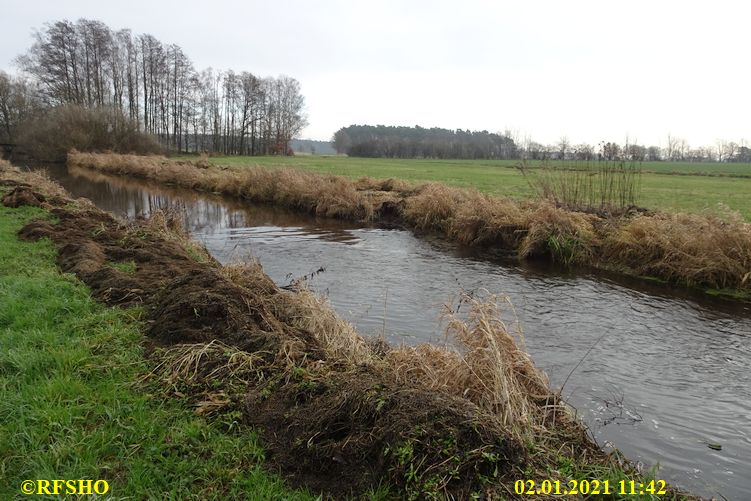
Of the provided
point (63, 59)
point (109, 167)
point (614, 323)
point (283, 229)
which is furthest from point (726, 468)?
point (63, 59)

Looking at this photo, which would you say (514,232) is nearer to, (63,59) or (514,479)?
(514,479)

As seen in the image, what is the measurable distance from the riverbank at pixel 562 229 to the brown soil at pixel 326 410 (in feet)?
31.1

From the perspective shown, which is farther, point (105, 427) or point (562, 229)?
point (562, 229)

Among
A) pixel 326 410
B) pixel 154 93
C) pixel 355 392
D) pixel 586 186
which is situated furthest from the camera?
pixel 154 93

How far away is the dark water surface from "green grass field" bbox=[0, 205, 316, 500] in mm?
3607

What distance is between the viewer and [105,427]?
12.6 feet

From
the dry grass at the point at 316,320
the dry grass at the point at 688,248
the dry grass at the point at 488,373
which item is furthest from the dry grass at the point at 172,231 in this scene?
the dry grass at the point at 688,248

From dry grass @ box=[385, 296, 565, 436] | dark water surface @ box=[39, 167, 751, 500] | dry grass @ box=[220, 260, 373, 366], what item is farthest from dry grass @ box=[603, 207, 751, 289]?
dry grass @ box=[220, 260, 373, 366]

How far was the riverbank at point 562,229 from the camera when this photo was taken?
10969 mm

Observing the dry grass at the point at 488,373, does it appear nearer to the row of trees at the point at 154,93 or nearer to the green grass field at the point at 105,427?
the green grass field at the point at 105,427

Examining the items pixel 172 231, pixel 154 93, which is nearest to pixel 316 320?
pixel 172 231

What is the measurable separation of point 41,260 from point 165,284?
322cm

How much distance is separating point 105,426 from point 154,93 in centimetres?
8409

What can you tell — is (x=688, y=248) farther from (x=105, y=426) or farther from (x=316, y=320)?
(x=105, y=426)
